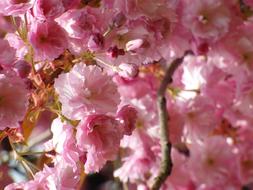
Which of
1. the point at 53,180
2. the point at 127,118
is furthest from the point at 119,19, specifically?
the point at 53,180

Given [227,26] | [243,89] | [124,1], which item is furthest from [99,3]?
[243,89]

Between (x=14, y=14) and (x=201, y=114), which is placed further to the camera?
(x=201, y=114)

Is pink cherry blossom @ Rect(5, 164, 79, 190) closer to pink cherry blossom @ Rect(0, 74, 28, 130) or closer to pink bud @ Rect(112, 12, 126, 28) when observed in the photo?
pink cherry blossom @ Rect(0, 74, 28, 130)

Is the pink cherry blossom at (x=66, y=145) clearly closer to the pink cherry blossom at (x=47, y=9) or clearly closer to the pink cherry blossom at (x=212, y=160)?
the pink cherry blossom at (x=47, y=9)

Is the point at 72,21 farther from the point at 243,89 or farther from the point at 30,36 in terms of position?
the point at 243,89

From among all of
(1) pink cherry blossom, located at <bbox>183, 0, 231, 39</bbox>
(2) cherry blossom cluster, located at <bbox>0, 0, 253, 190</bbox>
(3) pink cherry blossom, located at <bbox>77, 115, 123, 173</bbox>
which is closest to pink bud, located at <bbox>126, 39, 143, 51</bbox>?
(2) cherry blossom cluster, located at <bbox>0, 0, 253, 190</bbox>

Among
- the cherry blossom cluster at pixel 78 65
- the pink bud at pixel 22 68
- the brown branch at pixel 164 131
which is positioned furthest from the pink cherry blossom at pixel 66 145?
the brown branch at pixel 164 131
